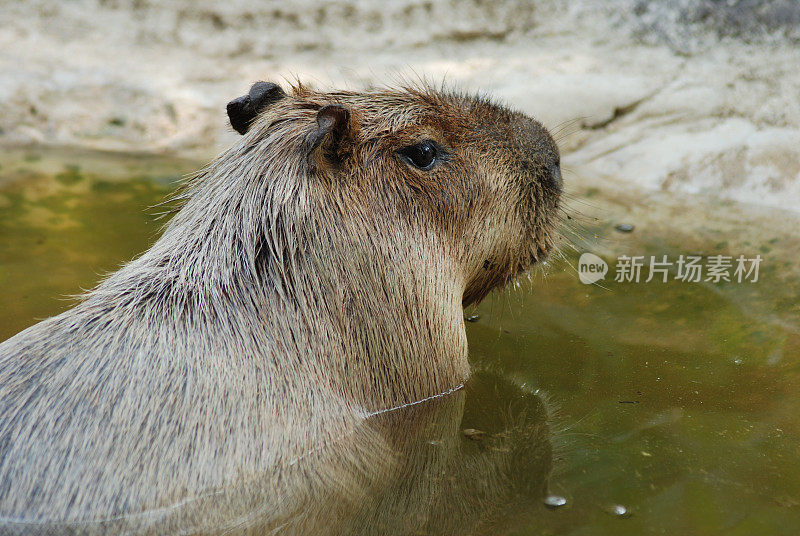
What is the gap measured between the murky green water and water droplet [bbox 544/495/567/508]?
1.2 inches

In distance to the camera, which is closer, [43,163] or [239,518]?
[239,518]

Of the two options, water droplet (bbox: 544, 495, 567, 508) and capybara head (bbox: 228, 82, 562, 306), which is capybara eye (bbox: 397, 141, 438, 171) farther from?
water droplet (bbox: 544, 495, 567, 508)

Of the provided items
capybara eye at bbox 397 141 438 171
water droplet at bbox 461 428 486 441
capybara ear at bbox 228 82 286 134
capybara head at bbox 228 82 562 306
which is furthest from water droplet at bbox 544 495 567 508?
capybara ear at bbox 228 82 286 134

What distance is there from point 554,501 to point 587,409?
1.94 feet

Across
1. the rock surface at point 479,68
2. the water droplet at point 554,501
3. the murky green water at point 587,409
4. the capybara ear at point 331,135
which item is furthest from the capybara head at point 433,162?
the rock surface at point 479,68

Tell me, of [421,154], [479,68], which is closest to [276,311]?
[421,154]

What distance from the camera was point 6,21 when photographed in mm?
6020

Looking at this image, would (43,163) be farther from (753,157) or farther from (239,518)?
(753,157)

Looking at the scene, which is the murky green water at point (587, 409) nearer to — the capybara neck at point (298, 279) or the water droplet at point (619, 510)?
the water droplet at point (619, 510)

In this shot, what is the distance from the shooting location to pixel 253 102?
121 inches

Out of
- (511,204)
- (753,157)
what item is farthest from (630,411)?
(753,157)

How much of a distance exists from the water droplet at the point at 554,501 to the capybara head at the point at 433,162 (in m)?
0.85

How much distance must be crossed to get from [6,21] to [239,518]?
4840 mm

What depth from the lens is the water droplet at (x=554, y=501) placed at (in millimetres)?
2598
